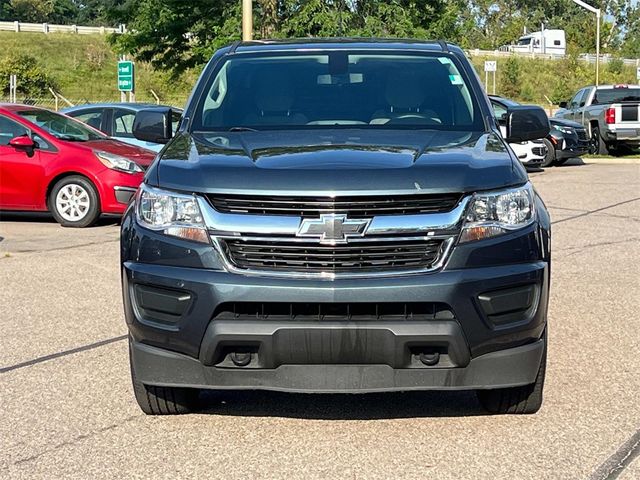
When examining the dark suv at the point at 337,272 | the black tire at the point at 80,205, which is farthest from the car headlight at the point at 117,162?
the dark suv at the point at 337,272

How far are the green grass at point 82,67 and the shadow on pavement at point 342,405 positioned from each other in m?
50.3

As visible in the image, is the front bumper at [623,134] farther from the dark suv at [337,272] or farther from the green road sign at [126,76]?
the dark suv at [337,272]

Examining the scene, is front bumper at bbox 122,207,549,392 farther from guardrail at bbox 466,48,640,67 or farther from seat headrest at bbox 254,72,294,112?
guardrail at bbox 466,48,640,67

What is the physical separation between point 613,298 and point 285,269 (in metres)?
4.40

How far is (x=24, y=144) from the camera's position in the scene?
12.7 metres

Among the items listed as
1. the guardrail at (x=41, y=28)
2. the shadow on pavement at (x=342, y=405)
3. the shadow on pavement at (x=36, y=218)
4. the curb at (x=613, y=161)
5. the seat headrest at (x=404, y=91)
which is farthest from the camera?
the guardrail at (x=41, y=28)

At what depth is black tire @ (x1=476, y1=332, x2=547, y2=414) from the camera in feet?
15.8

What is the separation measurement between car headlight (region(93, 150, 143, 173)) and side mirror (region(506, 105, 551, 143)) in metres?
7.44

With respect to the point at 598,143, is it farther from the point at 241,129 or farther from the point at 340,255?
the point at 340,255

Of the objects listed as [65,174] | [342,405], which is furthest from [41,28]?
[342,405]

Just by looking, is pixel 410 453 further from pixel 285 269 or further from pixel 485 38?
pixel 485 38

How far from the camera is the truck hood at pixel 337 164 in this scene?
4.26 m

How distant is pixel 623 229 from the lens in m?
12.0

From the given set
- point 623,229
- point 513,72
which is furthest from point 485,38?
point 623,229
